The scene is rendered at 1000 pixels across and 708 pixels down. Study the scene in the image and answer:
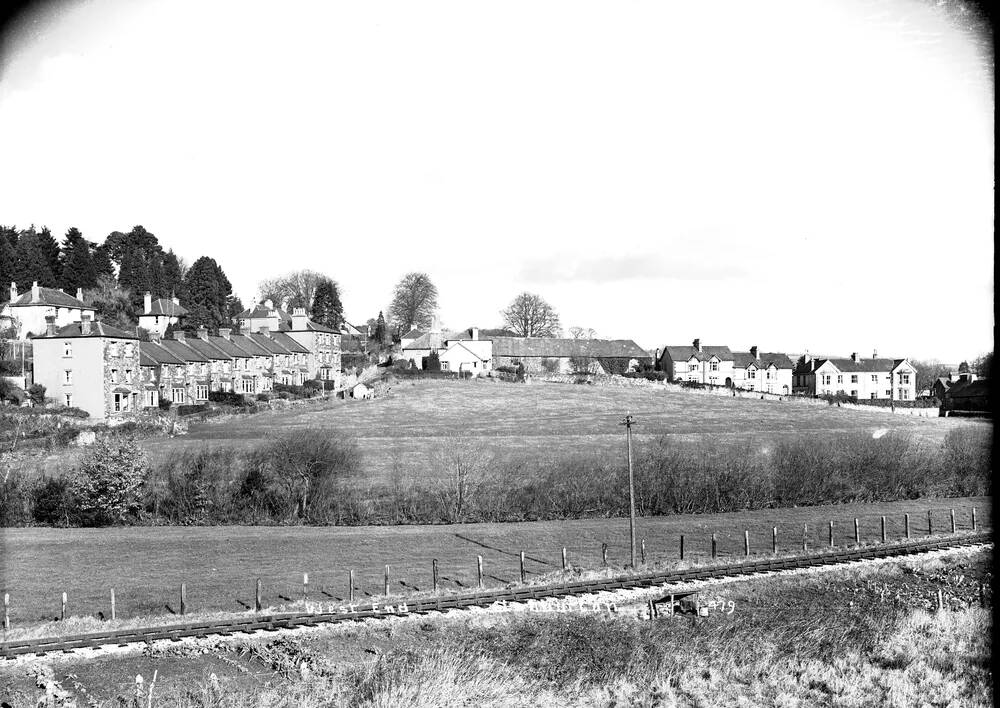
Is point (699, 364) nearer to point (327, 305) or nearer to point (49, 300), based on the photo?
point (327, 305)

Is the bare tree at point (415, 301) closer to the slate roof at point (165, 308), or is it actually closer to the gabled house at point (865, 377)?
the slate roof at point (165, 308)

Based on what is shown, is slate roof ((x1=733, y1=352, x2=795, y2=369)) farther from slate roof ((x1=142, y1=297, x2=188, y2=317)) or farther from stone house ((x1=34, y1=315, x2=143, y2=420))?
stone house ((x1=34, y1=315, x2=143, y2=420))

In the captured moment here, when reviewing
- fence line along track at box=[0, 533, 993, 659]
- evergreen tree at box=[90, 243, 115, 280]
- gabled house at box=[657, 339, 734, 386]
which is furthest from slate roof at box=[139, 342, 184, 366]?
gabled house at box=[657, 339, 734, 386]

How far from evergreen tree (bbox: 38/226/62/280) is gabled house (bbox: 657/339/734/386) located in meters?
50.0

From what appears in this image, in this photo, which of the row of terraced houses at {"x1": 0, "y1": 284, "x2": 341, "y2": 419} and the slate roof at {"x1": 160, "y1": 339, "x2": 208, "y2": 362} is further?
the slate roof at {"x1": 160, "y1": 339, "x2": 208, "y2": 362}

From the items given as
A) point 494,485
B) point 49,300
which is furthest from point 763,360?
point 49,300

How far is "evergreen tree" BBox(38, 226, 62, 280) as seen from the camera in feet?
230

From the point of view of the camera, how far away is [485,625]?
55.8 ft

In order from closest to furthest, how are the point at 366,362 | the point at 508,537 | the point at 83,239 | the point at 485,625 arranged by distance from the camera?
1. the point at 485,625
2. the point at 508,537
3. the point at 83,239
4. the point at 366,362

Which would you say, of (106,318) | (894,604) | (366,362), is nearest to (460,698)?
(894,604)

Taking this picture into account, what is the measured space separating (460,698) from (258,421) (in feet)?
117

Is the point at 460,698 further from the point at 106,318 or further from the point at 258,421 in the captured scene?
the point at 106,318

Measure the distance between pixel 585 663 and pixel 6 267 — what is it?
61.7m

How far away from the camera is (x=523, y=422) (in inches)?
1966
